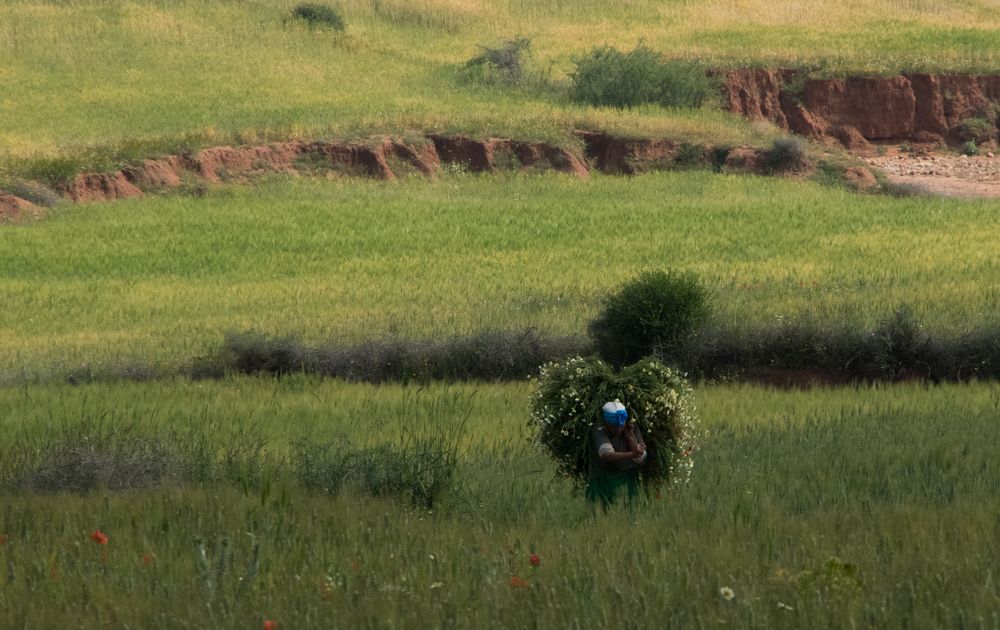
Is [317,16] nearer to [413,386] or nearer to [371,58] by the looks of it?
[371,58]

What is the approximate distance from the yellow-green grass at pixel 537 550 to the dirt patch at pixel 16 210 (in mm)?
25882

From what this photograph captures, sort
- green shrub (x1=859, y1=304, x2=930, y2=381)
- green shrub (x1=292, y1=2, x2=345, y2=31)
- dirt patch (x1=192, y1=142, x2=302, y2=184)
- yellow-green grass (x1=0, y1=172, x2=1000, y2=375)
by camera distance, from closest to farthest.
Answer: green shrub (x1=859, y1=304, x2=930, y2=381) → yellow-green grass (x1=0, y1=172, x2=1000, y2=375) → dirt patch (x1=192, y1=142, x2=302, y2=184) → green shrub (x1=292, y1=2, x2=345, y2=31)

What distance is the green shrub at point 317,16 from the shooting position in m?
62.8

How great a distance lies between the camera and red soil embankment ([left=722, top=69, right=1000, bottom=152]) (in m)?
61.8

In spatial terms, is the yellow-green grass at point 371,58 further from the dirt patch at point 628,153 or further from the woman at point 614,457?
the woman at point 614,457

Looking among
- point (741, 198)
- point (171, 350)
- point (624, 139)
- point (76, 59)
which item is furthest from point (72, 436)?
point (76, 59)

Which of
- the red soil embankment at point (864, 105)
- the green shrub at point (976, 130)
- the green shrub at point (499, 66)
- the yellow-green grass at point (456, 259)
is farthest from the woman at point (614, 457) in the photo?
the green shrub at point (976, 130)

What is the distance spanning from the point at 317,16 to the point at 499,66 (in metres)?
9.60

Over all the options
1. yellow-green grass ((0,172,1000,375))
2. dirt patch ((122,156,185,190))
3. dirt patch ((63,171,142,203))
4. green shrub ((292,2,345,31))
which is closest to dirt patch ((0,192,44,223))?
yellow-green grass ((0,172,1000,375))

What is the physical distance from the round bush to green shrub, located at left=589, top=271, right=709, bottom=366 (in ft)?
30.5

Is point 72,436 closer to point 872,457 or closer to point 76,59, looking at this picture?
point 872,457

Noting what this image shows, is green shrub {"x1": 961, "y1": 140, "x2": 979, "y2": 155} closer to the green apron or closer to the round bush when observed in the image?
the round bush

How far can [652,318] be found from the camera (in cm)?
1939

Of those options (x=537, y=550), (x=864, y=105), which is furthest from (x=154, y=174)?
(x=537, y=550)
